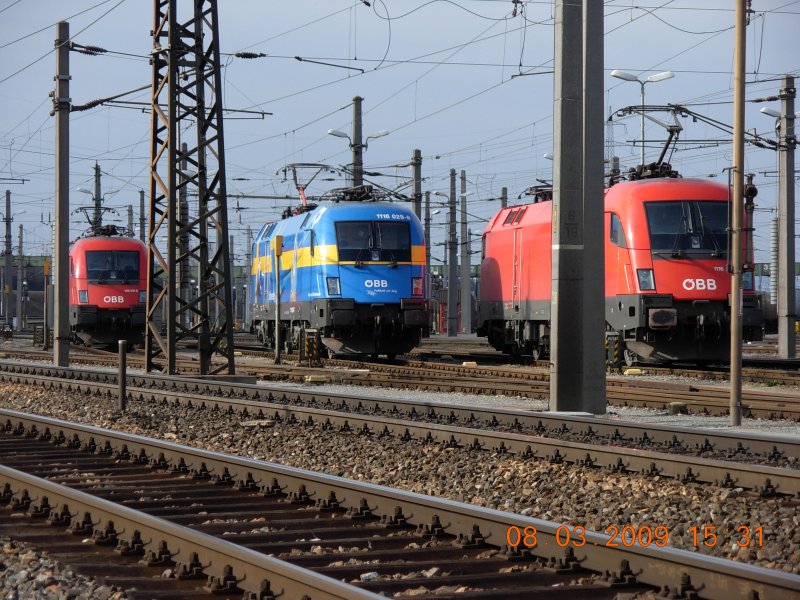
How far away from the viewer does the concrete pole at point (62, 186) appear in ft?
81.2

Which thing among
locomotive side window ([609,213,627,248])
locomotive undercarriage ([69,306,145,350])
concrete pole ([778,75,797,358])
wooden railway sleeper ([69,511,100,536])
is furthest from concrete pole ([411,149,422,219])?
wooden railway sleeper ([69,511,100,536])

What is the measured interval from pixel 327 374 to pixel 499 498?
13.5 meters

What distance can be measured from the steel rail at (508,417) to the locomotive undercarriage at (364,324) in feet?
18.8

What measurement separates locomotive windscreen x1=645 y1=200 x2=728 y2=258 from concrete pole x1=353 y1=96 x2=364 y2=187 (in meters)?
13.7

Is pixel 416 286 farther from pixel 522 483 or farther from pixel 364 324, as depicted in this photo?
pixel 522 483

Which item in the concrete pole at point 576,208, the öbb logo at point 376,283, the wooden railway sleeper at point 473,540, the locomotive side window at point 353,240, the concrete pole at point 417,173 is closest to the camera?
the wooden railway sleeper at point 473,540

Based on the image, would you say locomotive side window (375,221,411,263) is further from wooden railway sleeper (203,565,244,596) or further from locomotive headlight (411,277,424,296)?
wooden railway sleeper (203,565,244,596)

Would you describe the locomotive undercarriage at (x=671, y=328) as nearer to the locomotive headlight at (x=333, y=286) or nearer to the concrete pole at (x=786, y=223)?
the concrete pole at (x=786, y=223)

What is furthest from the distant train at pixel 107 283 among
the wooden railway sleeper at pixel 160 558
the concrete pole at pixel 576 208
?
the wooden railway sleeper at pixel 160 558

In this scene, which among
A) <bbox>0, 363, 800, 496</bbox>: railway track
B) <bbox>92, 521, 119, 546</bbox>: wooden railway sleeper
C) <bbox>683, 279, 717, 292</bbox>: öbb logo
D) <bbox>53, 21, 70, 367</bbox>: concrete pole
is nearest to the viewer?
<bbox>92, 521, 119, 546</bbox>: wooden railway sleeper

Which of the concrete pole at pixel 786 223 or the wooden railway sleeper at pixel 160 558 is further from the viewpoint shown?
the concrete pole at pixel 786 223

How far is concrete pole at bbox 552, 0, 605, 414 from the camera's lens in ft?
44.9

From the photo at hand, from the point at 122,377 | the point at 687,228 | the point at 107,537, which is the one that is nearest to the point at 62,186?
the point at 122,377

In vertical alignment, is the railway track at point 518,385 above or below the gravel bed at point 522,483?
above
